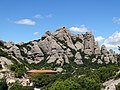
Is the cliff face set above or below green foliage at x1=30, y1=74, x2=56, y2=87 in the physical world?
above

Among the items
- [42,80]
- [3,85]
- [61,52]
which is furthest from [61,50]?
[3,85]

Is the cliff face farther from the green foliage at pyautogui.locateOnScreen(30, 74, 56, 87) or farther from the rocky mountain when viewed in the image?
the green foliage at pyautogui.locateOnScreen(30, 74, 56, 87)

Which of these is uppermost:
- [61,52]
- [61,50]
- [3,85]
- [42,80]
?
[61,50]

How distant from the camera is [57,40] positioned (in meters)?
189

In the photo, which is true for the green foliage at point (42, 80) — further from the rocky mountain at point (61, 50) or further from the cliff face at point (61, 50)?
the cliff face at point (61, 50)

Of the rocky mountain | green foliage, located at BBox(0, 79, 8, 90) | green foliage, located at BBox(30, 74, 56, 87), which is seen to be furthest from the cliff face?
green foliage, located at BBox(0, 79, 8, 90)

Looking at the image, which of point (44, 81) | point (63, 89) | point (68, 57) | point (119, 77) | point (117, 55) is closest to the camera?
point (63, 89)

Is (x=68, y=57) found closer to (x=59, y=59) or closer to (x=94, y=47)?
(x=59, y=59)

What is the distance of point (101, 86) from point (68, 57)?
10862cm

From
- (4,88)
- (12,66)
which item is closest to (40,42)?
(12,66)

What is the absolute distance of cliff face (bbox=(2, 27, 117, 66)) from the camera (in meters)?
175

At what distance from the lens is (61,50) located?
17800 centimetres

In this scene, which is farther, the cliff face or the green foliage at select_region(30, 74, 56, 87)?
the cliff face

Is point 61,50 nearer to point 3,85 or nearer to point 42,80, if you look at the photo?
point 42,80
